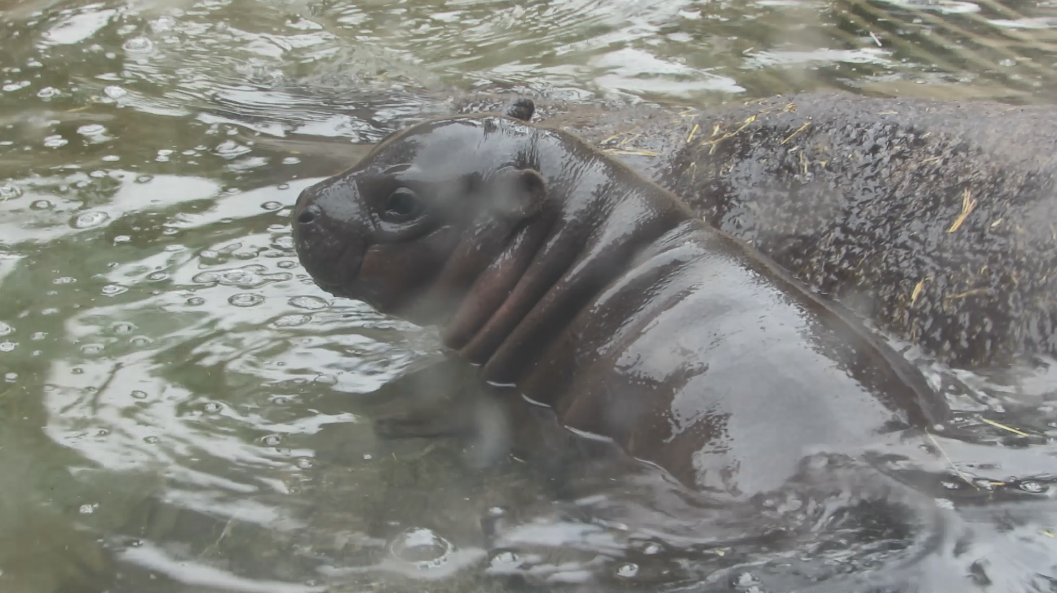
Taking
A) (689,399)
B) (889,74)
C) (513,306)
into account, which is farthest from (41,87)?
(889,74)

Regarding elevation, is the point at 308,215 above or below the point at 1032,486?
above

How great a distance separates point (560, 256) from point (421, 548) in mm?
1438

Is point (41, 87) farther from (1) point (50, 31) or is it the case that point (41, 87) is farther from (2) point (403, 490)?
(2) point (403, 490)

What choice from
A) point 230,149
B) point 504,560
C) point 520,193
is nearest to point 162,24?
point 230,149

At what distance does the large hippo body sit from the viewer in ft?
13.1

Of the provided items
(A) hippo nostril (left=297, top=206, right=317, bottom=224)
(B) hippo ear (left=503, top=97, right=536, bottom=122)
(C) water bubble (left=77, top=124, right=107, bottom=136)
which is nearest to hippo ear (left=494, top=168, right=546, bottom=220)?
(A) hippo nostril (left=297, top=206, right=317, bottom=224)

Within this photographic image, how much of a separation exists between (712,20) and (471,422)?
618 centimetres

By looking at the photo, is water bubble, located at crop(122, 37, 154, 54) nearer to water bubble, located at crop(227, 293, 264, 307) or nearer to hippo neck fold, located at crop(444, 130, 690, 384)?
water bubble, located at crop(227, 293, 264, 307)

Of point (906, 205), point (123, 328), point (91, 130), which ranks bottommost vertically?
point (123, 328)

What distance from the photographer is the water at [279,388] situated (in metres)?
2.82

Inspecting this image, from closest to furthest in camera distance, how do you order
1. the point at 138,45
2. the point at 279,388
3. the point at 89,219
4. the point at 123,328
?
1. the point at 279,388
2. the point at 123,328
3. the point at 89,219
4. the point at 138,45

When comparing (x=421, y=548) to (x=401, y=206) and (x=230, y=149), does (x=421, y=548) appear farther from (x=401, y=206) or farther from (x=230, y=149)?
(x=230, y=149)

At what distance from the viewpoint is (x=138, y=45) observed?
25.2 ft

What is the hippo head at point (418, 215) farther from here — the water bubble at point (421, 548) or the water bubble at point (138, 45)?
the water bubble at point (138, 45)
